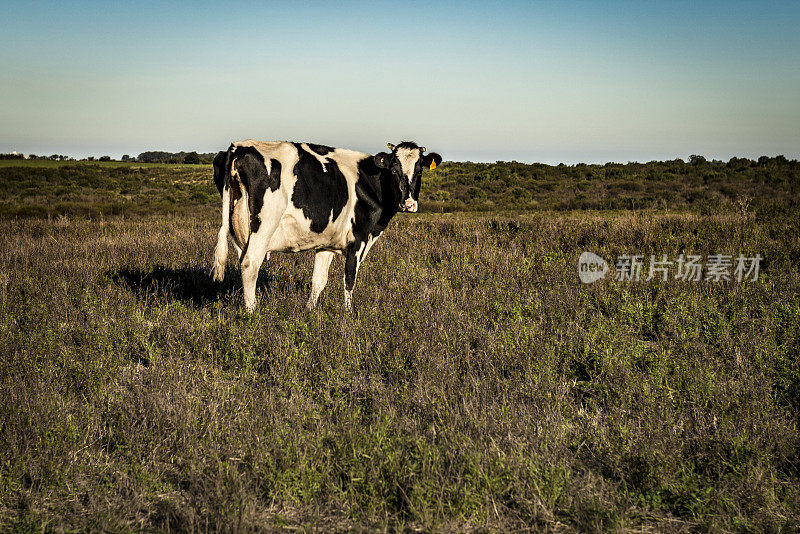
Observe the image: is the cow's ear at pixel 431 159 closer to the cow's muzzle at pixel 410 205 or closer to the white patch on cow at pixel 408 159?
the white patch on cow at pixel 408 159

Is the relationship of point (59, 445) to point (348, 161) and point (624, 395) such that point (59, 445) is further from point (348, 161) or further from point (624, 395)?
point (348, 161)

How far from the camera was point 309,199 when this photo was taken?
242 inches

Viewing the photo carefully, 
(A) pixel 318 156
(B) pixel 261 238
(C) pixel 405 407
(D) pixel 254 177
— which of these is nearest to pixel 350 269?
(B) pixel 261 238

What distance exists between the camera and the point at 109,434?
3.44m

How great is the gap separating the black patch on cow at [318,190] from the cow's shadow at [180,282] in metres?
1.60

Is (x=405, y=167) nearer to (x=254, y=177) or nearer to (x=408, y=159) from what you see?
(x=408, y=159)

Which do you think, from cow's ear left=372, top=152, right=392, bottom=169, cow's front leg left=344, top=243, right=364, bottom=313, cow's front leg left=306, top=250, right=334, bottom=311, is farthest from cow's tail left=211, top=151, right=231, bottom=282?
cow's ear left=372, top=152, right=392, bottom=169

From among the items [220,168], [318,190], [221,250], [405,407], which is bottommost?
[405,407]

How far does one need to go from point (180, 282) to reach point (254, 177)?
2.87m

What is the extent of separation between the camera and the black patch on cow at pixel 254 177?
5.75m

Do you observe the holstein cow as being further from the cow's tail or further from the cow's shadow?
the cow's shadow

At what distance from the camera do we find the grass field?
282 cm

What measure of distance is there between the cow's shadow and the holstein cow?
1227mm

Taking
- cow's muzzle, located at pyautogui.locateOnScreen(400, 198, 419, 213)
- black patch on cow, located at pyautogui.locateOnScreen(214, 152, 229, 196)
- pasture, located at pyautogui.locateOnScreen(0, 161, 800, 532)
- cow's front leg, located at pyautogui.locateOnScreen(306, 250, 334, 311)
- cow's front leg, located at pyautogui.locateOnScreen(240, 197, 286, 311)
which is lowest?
pasture, located at pyautogui.locateOnScreen(0, 161, 800, 532)
